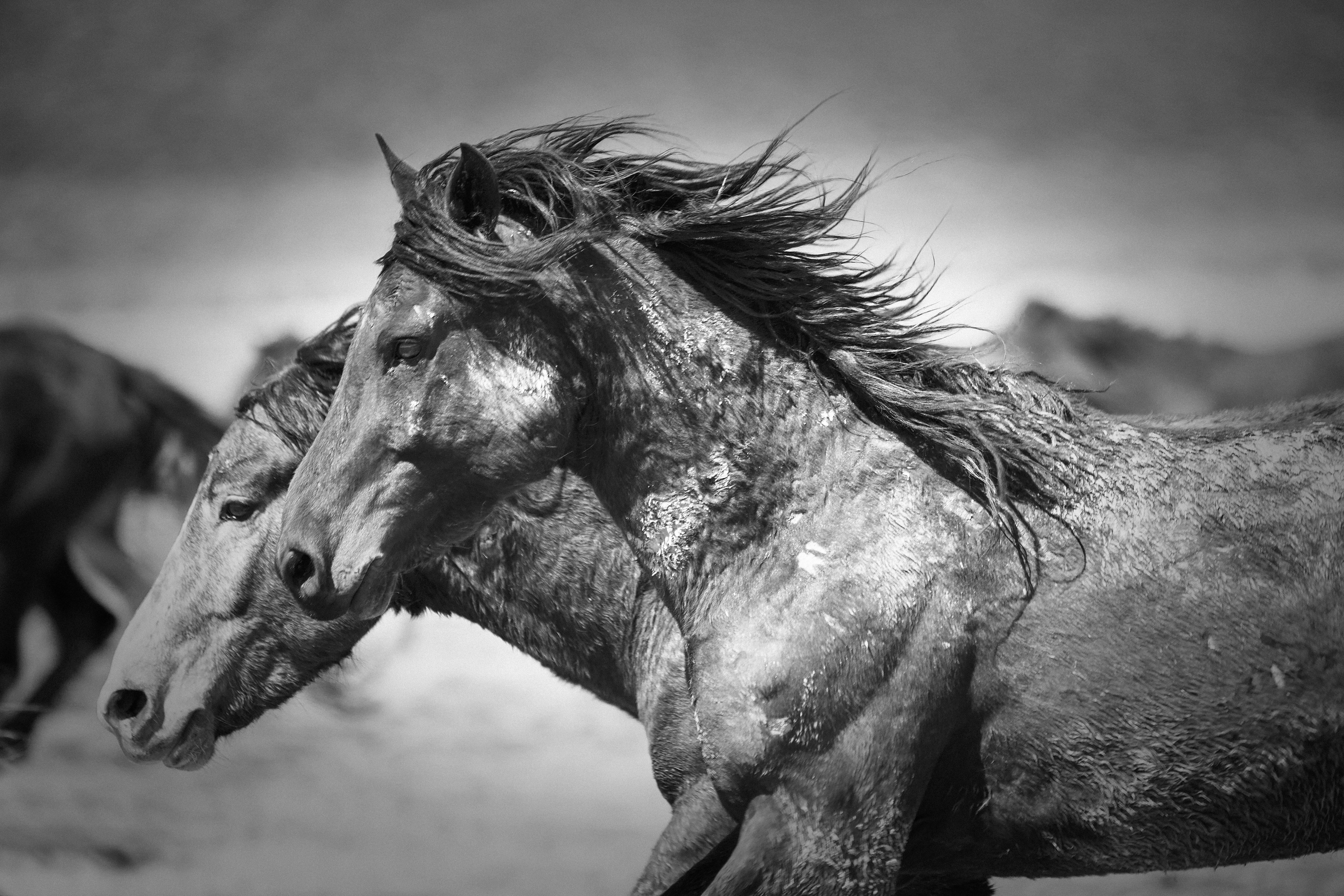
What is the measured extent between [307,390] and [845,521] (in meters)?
1.50

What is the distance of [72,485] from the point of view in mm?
4605

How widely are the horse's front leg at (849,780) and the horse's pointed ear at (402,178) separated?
0.97 meters

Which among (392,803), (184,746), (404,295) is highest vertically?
(404,295)

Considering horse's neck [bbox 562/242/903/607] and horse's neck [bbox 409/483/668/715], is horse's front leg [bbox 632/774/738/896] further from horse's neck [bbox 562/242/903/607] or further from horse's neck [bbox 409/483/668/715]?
horse's neck [bbox 562/242/903/607]

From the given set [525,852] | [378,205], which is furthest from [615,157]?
[378,205]

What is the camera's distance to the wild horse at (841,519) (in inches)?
67.7

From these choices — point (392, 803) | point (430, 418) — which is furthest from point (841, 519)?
point (392, 803)

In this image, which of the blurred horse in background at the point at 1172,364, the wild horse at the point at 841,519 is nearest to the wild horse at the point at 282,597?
the wild horse at the point at 841,519

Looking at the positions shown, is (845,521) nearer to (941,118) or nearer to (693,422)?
(693,422)

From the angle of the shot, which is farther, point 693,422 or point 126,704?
point 126,704

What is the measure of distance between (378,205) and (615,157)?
3.34 metres

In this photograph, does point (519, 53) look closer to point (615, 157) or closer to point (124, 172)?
point (124, 172)

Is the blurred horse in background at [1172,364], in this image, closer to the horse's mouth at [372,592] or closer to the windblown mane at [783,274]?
the windblown mane at [783,274]

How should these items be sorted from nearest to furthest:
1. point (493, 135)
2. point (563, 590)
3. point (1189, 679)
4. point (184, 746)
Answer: point (1189, 679) → point (563, 590) → point (184, 746) → point (493, 135)
